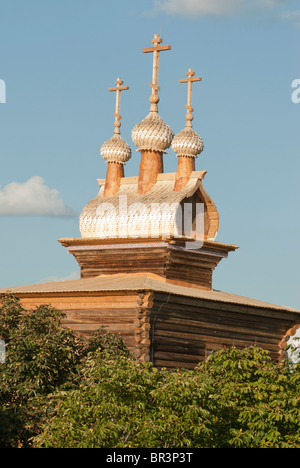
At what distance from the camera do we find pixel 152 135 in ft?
126

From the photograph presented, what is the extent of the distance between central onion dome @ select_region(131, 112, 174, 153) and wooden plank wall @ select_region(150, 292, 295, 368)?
6602mm

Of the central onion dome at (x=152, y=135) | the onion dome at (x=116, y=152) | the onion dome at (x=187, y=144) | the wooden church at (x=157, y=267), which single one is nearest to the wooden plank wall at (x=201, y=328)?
the wooden church at (x=157, y=267)

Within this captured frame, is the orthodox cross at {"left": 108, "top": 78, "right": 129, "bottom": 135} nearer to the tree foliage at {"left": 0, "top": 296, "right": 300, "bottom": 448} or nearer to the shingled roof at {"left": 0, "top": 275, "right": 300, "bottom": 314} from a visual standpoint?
the shingled roof at {"left": 0, "top": 275, "right": 300, "bottom": 314}

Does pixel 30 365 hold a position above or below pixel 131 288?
below

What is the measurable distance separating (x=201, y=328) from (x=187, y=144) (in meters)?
7.26

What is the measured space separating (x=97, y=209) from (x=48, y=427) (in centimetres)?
1583

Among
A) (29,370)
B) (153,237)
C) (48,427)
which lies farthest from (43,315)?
(153,237)

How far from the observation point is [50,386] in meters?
27.6

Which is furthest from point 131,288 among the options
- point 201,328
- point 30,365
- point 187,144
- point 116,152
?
point 116,152

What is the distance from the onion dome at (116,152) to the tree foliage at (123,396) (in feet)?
37.1

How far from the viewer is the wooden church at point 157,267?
34000 millimetres

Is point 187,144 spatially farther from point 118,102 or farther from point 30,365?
point 30,365

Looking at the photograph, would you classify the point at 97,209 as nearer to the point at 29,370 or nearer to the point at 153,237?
the point at 153,237

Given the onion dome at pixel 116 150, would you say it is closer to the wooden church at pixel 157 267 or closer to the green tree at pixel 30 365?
the wooden church at pixel 157 267
